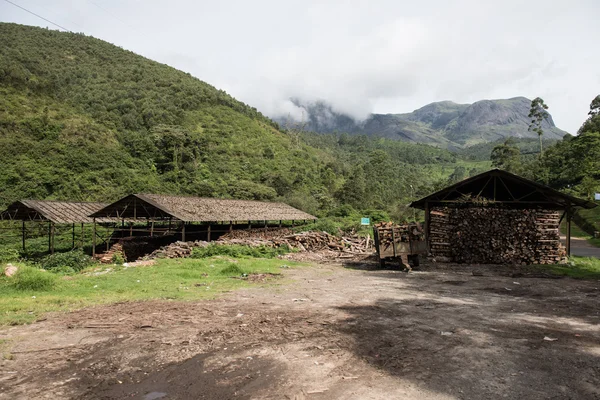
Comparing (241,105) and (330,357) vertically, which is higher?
(241,105)

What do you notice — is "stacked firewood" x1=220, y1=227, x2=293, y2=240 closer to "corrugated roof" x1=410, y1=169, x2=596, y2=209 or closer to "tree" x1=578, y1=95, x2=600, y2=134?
"corrugated roof" x1=410, y1=169, x2=596, y2=209

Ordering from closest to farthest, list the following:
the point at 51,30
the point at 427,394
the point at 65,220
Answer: the point at 427,394, the point at 65,220, the point at 51,30

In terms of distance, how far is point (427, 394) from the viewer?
4211mm

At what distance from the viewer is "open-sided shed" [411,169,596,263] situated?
16.7 metres

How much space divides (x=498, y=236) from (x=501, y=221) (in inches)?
27.9

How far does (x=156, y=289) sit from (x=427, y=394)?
8.80 m

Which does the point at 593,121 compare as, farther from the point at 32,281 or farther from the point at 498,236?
the point at 32,281

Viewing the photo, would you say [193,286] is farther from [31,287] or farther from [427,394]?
[427,394]

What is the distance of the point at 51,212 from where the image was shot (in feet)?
69.5

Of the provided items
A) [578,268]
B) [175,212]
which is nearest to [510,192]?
[578,268]

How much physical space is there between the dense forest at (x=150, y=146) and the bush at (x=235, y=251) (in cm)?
2506

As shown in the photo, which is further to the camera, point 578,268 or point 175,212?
point 175,212

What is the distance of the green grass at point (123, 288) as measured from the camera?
8536mm

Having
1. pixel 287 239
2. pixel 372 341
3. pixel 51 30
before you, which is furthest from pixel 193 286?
pixel 51 30
